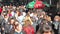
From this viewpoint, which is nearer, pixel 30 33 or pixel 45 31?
pixel 45 31

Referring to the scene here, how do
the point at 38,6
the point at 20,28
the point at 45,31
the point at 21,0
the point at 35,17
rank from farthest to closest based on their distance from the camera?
the point at 21,0 < the point at 38,6 < the point at 35,17 < the point at 20,28 < the point at 45,31

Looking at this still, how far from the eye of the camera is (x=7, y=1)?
37.7 m

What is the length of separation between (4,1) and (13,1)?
119 cm

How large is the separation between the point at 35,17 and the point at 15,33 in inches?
150

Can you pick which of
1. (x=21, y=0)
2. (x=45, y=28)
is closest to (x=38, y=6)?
(x=45, y=28)

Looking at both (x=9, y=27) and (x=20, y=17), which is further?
(x=20, y=17)

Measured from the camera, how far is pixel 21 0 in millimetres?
37406

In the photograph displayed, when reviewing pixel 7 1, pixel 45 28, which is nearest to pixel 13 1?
pixel 7 1

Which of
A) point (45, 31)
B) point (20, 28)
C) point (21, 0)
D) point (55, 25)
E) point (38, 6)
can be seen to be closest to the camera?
point (45, 31)

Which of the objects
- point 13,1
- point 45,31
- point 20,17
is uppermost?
point 45,31

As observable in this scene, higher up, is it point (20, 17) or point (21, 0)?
point (20, 17)

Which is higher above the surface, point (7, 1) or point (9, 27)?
point (9, 27)

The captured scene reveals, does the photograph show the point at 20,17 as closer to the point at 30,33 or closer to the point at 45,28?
the point at 30,33

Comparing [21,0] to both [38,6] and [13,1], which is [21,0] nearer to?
[13,1]
